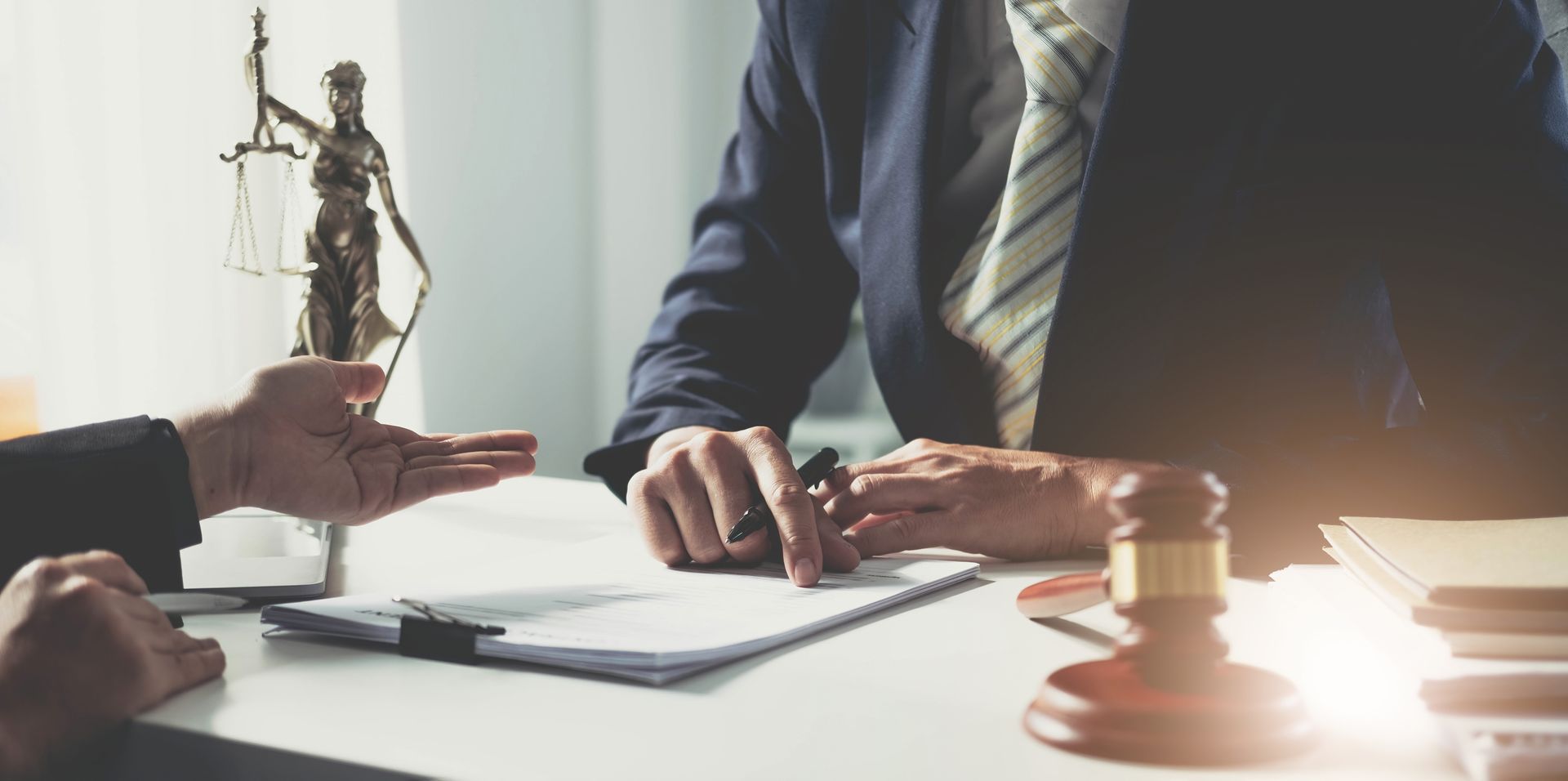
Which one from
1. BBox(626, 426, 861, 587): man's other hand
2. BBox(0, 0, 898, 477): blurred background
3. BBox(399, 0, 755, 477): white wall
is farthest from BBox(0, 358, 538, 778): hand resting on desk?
BBox(399, 0, 755, 477): white wall

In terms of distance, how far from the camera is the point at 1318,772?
1.50 ft

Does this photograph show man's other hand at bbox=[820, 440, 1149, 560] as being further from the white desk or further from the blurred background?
the blurred background

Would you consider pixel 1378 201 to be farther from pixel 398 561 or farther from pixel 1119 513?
pixel 398 561

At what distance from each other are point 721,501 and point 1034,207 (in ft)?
1.68

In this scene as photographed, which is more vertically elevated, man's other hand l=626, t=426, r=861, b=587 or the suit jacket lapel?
the suit jacket lapel

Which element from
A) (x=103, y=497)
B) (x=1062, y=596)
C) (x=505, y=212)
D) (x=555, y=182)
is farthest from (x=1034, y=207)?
(x=555, y=182)

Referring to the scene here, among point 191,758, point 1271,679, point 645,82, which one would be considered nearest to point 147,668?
point 191,758

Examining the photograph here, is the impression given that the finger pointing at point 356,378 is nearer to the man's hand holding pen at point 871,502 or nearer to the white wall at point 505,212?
the man's hand holding pen at point 871,502

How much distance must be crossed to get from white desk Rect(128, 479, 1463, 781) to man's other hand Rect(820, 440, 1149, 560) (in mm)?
165

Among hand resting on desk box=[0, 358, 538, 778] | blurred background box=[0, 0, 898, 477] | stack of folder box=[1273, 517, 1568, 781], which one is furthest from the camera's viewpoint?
blurred background box=[0, 0, 898, 477]

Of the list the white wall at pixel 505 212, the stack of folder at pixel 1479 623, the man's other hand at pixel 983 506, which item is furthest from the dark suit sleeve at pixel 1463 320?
the white wall at pixel 505 212

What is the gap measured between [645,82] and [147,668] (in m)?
2.70

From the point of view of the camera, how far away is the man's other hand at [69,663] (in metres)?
0.54

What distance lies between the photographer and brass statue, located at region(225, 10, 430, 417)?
1.23 meters
